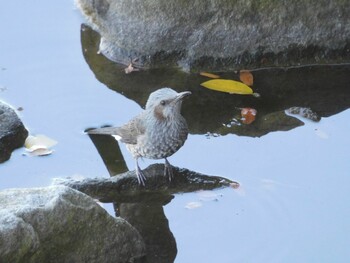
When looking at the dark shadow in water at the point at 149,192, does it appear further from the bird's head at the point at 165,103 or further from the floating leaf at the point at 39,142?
the floating leaf at the point at 39,142

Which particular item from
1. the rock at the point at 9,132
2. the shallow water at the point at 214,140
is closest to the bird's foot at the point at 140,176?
the shallow water at the point at 214,140

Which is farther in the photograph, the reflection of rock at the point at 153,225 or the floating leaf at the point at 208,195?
the floating leaf at the point at 208,195

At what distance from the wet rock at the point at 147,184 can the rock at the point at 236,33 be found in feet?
6.74

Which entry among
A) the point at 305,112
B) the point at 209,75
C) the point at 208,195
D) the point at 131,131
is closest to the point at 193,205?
the point at 208,195

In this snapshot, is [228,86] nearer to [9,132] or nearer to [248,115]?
[248,115]

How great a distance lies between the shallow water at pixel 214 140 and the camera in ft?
22.4

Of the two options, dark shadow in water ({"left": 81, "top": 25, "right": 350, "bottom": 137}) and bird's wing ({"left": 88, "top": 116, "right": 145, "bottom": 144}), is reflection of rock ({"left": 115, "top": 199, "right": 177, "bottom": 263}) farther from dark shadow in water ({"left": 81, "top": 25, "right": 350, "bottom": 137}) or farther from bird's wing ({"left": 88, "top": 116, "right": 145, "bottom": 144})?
dark shadow in water ({"left": 81, "top": 25, "right": 350, "bottom": 137})

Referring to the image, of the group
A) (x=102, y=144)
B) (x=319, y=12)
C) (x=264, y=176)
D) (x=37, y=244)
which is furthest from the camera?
(x=319, y=12)

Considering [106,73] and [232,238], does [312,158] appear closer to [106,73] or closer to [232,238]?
[232,238]

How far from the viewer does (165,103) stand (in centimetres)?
705

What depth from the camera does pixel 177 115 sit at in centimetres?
710

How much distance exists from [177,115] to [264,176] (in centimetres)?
103

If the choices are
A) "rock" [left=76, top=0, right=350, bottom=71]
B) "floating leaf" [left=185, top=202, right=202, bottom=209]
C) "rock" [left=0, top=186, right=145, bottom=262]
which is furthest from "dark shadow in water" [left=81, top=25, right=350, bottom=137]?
"rock" [left=0, top=186, right=145, bottom=262]

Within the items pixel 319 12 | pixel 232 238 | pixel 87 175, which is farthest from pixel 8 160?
pixel 319 12
